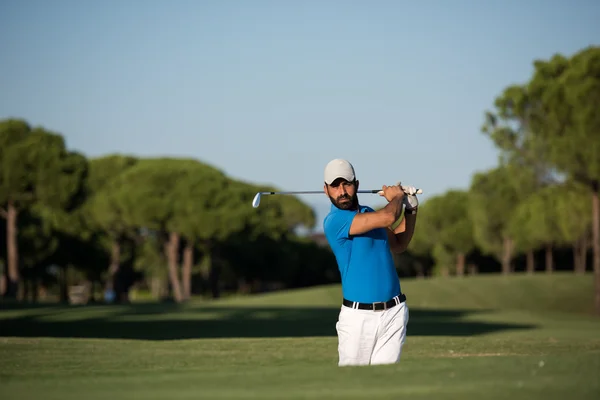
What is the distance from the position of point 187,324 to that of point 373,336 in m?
23.1

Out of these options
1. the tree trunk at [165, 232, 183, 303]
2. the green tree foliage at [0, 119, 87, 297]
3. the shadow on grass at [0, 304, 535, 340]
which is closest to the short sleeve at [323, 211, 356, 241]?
the shadow on grass at [0, 304, 535, 340]

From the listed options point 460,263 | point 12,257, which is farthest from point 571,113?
point 460,263

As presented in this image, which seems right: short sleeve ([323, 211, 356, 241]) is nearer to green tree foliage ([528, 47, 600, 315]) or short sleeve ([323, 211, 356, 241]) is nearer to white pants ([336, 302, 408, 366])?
white pants ([336, 302, 408, 366])

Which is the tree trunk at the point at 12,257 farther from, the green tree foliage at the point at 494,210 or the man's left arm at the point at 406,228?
the man's left arm at the point at 406,228

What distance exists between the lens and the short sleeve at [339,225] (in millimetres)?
8719

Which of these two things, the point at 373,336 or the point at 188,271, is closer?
the point at 373,336

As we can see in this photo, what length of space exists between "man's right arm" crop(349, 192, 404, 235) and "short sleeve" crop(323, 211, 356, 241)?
8 cm

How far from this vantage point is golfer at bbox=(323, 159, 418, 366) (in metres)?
8.77

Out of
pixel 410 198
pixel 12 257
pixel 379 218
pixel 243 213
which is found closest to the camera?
pixel 379 218

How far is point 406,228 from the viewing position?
9.31 m

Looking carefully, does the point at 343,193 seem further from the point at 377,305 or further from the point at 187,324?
the point at 187,324

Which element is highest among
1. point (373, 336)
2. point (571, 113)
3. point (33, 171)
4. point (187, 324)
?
point (571, 113)

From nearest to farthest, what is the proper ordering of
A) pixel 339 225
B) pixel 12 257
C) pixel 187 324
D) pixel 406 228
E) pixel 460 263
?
pixel 339 225
pixel 406 228
pixel 187 324
pixel 12 257
pixel 460 263

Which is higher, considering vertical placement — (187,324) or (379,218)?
(379,218)
